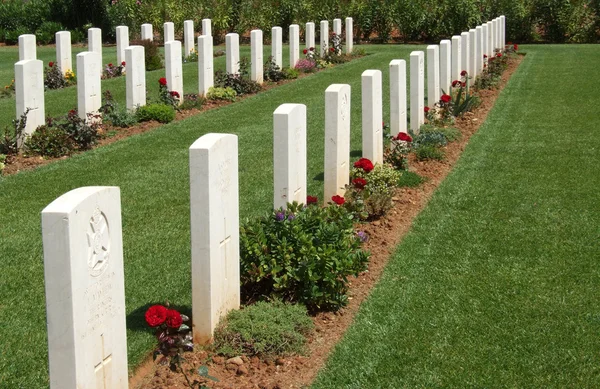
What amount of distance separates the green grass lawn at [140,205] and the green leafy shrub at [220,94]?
0.41 meters

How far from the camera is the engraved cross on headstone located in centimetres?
448

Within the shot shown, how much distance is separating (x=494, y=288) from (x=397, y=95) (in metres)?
4.97

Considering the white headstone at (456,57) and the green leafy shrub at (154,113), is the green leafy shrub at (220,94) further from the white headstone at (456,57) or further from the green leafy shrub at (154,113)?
the white headstone at (456,57)

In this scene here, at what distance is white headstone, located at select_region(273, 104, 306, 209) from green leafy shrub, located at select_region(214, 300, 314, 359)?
1166mm

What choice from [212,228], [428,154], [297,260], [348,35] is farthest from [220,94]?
[212,228]

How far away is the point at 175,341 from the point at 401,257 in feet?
9.79

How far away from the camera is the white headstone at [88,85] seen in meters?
13.1

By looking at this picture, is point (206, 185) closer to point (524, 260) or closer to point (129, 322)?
point (129, 322)

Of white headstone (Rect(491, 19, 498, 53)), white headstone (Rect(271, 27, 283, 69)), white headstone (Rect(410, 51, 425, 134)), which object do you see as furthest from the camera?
white headstone (Rect(491, 19, 498, 53))

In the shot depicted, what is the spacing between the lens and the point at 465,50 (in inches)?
685

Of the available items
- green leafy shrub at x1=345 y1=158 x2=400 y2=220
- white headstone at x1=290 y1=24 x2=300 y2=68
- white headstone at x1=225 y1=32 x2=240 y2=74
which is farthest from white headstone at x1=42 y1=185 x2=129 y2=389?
white headstone at x1=290 y1=24 x2=300 y2=68

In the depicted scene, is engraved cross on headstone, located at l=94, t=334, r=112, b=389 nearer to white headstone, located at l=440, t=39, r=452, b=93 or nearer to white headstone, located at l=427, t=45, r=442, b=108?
white headstone, located at l=427, t=45, r=442, b=108

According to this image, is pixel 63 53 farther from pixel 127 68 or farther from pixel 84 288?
pixel 84 288

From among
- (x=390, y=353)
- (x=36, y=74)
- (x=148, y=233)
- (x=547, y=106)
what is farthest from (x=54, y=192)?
(x=547, y=106)
